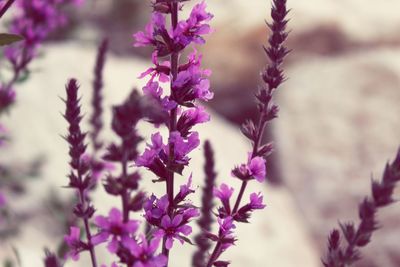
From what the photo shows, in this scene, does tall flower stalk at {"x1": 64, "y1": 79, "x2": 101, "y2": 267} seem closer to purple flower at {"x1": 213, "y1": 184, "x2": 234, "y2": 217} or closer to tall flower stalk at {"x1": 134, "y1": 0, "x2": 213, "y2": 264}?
tall flower stalk at {"x1": 134, "y1": 0, "x2": 213, "y2": 264}

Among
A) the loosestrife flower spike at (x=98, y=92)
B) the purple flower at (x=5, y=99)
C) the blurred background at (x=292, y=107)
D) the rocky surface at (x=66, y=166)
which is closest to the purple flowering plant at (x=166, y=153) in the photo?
the loosestrife flower spike at (x=98, y=92)

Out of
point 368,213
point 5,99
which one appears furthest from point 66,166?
point 368,213

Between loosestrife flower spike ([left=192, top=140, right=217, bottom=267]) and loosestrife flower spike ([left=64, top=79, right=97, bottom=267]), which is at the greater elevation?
loosestrife flower spike ([left=64, top=79, right=97, bottom=267])

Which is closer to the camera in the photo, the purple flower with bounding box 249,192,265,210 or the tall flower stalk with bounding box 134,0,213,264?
the tall flower stalk with bounding box 134,0,213,264

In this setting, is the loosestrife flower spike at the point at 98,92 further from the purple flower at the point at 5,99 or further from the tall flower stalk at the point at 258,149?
the tall flower stalk at the point at 258,149

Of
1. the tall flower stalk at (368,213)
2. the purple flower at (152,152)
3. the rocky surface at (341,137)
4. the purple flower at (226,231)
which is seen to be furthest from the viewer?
the rocky surface at (341,137)

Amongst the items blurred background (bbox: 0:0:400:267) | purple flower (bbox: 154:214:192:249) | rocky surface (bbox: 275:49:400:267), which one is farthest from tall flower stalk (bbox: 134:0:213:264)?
rocky surface (bbox: 275:49:400:267)

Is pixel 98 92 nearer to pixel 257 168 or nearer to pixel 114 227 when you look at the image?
pixel 257 168
